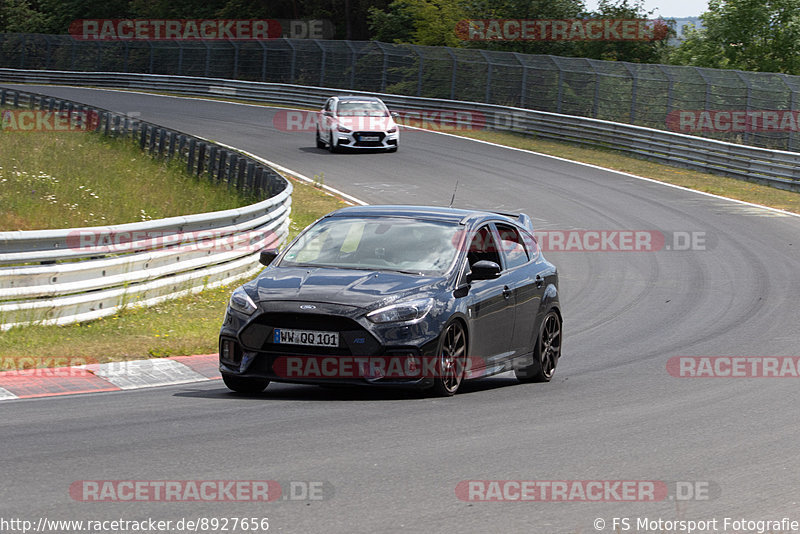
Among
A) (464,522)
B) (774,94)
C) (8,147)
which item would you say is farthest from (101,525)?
(774,94)

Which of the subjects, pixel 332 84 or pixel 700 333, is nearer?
pixel 700 333

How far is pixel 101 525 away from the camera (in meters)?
A: 5.29

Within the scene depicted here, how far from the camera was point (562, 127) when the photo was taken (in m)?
39.9

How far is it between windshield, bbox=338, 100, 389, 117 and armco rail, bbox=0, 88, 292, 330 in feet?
54.5

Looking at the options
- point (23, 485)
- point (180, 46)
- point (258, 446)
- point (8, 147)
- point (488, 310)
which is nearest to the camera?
point (23, 485)

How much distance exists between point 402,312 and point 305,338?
76cm

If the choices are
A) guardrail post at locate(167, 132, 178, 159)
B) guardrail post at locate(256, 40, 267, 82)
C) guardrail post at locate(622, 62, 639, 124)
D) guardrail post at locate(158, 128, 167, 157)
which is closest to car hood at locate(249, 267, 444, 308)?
guardrail post at locate(167, 132, 178, 159)

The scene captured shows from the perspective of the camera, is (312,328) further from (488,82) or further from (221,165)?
(488,82)

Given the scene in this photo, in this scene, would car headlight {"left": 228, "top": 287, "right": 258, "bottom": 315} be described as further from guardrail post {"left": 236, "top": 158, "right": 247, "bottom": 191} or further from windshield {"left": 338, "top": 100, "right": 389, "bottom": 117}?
windshield {"left": 338, "top": 100, "right": 389, "bottom": 117}

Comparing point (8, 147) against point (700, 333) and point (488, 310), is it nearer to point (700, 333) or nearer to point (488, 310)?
point (700, 333)

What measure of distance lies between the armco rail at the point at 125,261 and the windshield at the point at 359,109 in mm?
16621

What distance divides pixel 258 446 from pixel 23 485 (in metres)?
1.54

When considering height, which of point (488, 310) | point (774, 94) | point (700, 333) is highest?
point (774, 94)

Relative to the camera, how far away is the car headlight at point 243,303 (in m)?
8.88
